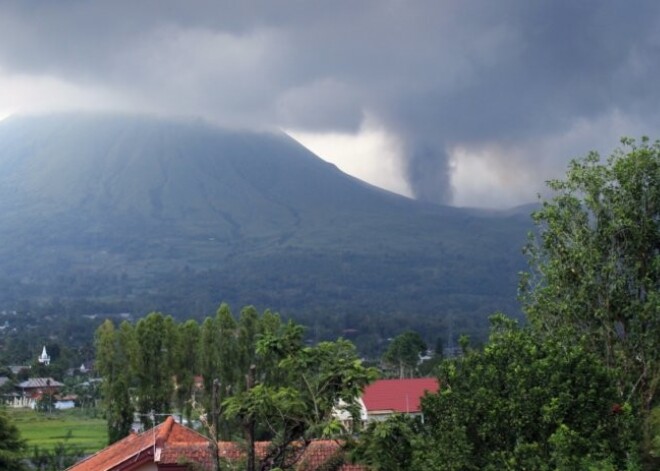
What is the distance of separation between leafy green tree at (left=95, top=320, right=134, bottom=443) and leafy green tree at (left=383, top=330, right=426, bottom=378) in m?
29.2

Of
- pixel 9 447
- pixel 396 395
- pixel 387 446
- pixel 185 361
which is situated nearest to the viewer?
pixel 387 446

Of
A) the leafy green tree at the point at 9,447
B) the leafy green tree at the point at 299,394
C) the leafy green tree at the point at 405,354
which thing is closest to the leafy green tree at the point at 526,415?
the leafy green tree at the point at 299,394

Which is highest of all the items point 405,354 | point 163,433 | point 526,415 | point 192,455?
point 526,415

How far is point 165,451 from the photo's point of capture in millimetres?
13766

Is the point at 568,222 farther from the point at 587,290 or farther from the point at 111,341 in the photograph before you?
the point at 111,341

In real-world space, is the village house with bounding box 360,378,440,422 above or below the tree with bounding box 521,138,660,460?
below

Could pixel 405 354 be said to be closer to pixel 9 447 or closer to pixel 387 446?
pixel 9 447

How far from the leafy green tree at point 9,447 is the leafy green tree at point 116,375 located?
9.61 meters

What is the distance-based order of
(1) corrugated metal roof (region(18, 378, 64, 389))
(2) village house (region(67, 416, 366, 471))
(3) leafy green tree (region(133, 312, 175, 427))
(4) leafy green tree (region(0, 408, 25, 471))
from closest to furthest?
1. (2) village house (region(67, 416, 366, 471))
2. (4) leafy green tree (region(0, 408, 25, 471))
3. (3) leafy green tree (region(133, 312, 175, 427))
4. (1) corrugated metal roof (region(18, 378, 64, 389))

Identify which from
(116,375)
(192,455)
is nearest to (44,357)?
(116,375)

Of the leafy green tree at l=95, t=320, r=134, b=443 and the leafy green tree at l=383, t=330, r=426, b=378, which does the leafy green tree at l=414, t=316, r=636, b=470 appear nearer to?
the leafy green tree at l=95, t=320, r=134, b=443

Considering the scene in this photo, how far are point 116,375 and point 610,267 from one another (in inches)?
925

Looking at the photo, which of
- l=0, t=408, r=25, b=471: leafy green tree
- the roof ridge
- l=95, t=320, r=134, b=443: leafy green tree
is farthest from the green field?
the roof ridge

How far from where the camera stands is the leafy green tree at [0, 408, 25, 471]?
22.0m
